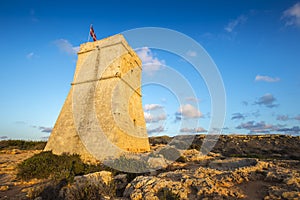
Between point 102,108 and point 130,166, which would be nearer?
point 130,166

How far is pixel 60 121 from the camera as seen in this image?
12.3m

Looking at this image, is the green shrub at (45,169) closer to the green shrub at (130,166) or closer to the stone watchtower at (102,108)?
the green shrub at (130,166)

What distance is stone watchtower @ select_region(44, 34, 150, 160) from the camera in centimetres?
1043

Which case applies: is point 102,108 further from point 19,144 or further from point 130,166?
point 19,144

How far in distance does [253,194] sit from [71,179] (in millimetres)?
5205

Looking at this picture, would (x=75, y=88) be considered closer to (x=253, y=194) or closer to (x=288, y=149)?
(x=253, y=194)

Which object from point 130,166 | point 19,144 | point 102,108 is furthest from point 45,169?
point 19,144

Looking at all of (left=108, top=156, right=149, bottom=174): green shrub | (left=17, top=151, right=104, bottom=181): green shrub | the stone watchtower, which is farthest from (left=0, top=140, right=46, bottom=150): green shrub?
(left=108, top=156, right=149, bottom=174): green shrub

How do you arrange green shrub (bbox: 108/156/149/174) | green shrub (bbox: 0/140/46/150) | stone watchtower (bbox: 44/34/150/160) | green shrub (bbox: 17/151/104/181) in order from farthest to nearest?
green shrub (bbox: 0/140/46/150)
stone watchtower (bbox: 44/34/150/160)
green shrub (bbox: 17/151/104/181)
green shrub (bbox: 108/156/149/174)

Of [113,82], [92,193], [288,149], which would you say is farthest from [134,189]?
[288,149]

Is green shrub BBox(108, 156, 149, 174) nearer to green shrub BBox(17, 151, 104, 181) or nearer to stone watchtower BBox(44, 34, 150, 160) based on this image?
green shrub BBox(17, 151, 104, 181)

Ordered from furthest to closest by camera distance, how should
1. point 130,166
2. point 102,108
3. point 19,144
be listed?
point 19,144
point 102,108
point 130,166

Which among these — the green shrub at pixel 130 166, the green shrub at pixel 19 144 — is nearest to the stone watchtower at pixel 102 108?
the green shrub at pixel 130 166

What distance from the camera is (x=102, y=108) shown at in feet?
38.0
